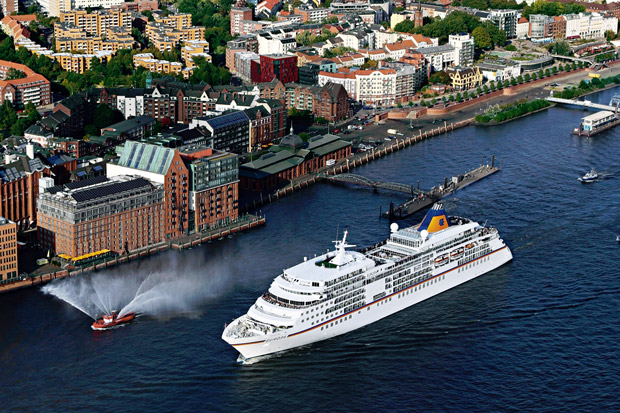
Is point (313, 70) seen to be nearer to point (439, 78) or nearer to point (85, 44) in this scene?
point (439, 78)

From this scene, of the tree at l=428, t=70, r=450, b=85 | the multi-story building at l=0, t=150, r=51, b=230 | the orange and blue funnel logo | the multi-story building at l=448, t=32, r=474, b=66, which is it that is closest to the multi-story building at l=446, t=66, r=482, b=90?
the tree at l=428, t=70, r=450, b=85

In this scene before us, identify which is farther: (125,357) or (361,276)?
(361,276)

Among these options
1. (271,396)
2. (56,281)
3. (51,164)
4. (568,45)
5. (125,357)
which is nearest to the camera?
(271,396)

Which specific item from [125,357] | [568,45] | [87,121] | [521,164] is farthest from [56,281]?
[568,45]

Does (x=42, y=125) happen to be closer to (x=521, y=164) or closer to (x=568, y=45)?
(x=521, y=164)

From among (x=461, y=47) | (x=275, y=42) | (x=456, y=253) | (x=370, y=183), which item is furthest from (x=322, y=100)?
(x=456, y=253)

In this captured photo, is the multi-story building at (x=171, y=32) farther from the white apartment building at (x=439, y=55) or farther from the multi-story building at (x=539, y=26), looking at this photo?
the multi-story building at (x=539, y=26)
